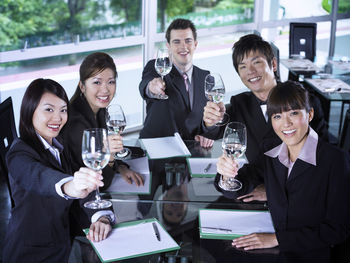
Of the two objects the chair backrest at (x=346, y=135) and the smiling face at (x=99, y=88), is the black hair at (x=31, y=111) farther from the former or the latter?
the chair backrest at (x=346, y=135)

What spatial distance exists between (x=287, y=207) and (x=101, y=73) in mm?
1287

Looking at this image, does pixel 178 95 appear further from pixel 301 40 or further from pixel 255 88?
pixel 301 40

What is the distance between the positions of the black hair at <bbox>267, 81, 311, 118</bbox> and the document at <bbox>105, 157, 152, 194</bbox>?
2.34 ft

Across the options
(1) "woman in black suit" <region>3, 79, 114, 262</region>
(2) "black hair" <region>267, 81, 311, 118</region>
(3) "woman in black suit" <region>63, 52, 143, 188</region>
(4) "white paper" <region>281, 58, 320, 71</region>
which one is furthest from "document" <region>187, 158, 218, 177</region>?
(4) "white paper" <region>281, 58, 320, 71</region>

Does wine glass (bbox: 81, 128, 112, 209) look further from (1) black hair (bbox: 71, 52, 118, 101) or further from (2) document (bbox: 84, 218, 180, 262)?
(1) black hair (bbox: 71, 52, 118, 101)

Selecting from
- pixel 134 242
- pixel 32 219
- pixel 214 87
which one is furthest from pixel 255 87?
pixel 32 219

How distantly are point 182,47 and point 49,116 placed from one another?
1.55 m

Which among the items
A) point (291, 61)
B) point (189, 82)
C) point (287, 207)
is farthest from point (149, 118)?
point (291, 61)

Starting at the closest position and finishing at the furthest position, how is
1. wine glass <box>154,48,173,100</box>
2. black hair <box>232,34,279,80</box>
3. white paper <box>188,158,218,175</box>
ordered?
1. white paper <box>188,158,218,175</box>
2. black hair <box>232,34,279,80</box>
3. wine glass <box>154,48,173,100</box>

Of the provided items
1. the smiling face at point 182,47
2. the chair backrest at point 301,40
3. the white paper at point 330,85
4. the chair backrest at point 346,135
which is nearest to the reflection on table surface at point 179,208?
the chair backrest at point 346,135

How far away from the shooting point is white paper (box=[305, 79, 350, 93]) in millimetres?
4457

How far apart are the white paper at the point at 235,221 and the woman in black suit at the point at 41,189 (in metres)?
0.40

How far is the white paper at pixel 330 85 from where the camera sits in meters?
4.46

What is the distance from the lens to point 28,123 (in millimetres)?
2100
